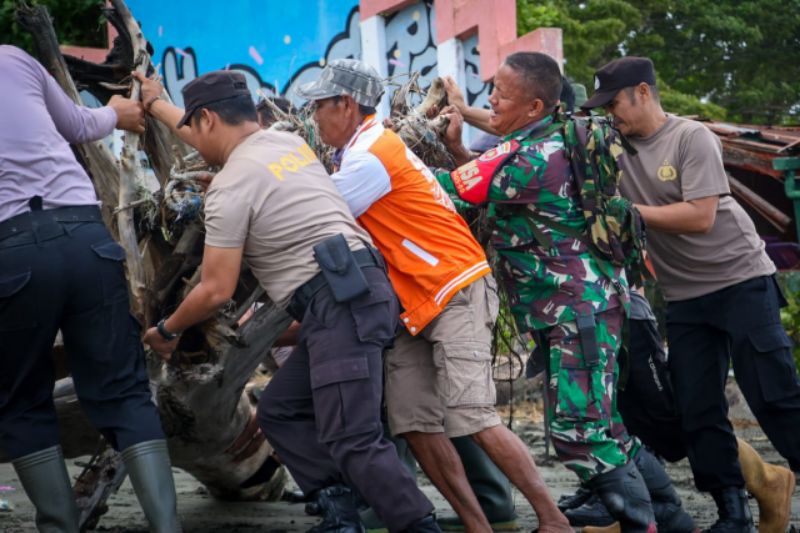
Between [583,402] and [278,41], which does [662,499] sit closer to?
[583,402]

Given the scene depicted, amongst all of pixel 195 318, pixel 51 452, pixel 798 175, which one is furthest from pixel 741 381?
pixel 798 175

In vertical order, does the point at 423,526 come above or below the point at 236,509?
above

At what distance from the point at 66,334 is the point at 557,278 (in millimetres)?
1946

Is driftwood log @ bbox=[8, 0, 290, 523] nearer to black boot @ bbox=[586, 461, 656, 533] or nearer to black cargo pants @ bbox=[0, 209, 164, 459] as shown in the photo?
black cargo pants @ bbox=[0, 209, 164, 459]

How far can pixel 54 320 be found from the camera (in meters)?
4.33

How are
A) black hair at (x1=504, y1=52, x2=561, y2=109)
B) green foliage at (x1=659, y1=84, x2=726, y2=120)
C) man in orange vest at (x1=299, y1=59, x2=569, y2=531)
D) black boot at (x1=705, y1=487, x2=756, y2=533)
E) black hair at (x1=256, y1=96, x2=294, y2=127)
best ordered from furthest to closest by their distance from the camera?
green foliage at (x1=659, y1=84, x2=726, y2=120)
black hair at (x1=256, y1=96, x2=294, y2=127)
black boot at (x1=705, y1=487, x2=756, y2=533)
black hair at (x1=504, y1=52, x2=561, y2=109)
man in orange vest at (x1=299, y1=59, x2=569, y2=531)

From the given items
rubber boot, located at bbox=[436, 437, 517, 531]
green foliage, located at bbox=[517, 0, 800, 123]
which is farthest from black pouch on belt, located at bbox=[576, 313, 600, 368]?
green foliage, located at bbox=[517, 0, 800, 123]

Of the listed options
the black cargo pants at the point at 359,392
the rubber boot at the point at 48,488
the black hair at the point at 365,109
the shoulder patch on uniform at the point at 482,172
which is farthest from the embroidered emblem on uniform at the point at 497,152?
the rubber boot at the point at 48,488

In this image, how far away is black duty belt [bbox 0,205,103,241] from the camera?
14.1 ft

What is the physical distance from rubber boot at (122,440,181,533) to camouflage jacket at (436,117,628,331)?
164cm

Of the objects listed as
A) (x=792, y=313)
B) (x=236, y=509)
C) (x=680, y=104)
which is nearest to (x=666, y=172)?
(x=236, y=509)

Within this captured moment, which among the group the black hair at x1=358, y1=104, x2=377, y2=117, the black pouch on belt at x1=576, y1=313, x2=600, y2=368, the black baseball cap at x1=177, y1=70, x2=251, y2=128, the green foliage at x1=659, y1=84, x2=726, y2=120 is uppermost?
the black baseball cap at x1=177, y1=70, x2=251, y2=128

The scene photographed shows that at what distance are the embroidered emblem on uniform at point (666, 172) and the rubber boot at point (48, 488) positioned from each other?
2825mm

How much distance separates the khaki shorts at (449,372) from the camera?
188 inches
